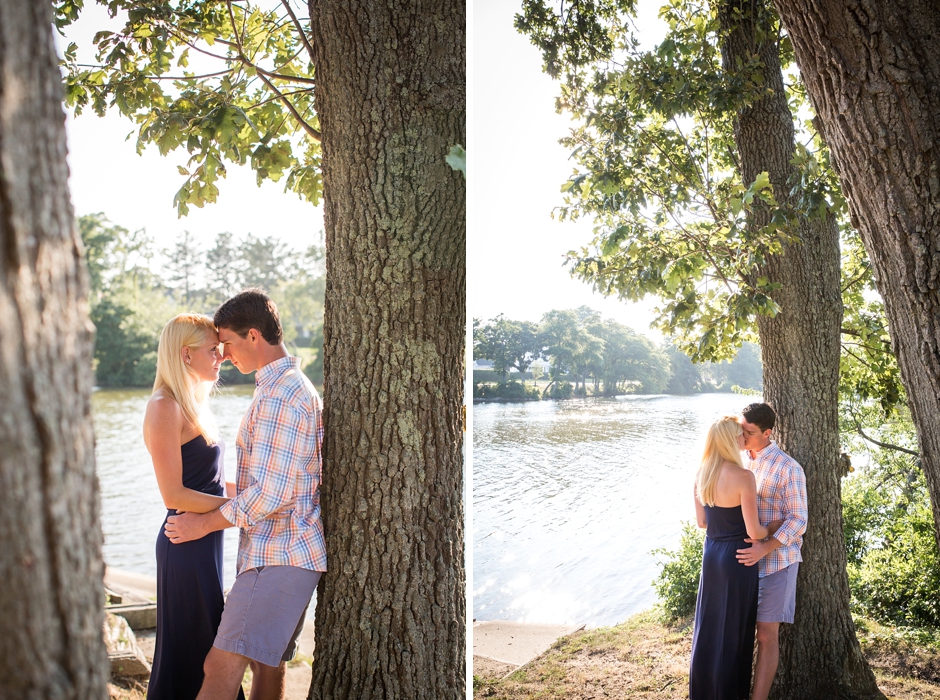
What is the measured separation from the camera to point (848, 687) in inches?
134

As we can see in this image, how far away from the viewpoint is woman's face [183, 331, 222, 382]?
2232mm

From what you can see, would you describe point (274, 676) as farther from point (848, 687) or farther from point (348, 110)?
point (848, 687)

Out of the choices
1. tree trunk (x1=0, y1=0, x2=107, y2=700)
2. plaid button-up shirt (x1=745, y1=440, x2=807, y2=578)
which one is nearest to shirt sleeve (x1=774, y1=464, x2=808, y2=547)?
plaid button-up shirt (x1=745, y1=440, x2=807, y2=578)

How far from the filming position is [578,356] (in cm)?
387

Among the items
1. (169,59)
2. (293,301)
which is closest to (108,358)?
(293,301)

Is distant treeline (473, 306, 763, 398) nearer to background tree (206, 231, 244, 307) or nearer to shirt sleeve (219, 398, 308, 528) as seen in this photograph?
shirt sleeve (219, 398, 308, 528)

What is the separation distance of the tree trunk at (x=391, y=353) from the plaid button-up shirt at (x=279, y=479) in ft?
0.23

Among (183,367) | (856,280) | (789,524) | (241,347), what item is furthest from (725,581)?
(856,280)

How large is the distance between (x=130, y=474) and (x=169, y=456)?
27169mm

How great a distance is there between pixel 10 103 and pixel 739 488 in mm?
2802

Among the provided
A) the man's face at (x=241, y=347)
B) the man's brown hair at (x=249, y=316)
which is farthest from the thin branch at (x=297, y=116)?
the man's face at (x=241, y=347)

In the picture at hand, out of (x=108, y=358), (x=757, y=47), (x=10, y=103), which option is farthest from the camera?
(x=108, y=358)

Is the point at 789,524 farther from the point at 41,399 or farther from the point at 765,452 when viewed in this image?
the point at 41,399

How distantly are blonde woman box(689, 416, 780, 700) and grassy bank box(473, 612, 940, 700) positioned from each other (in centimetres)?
46
